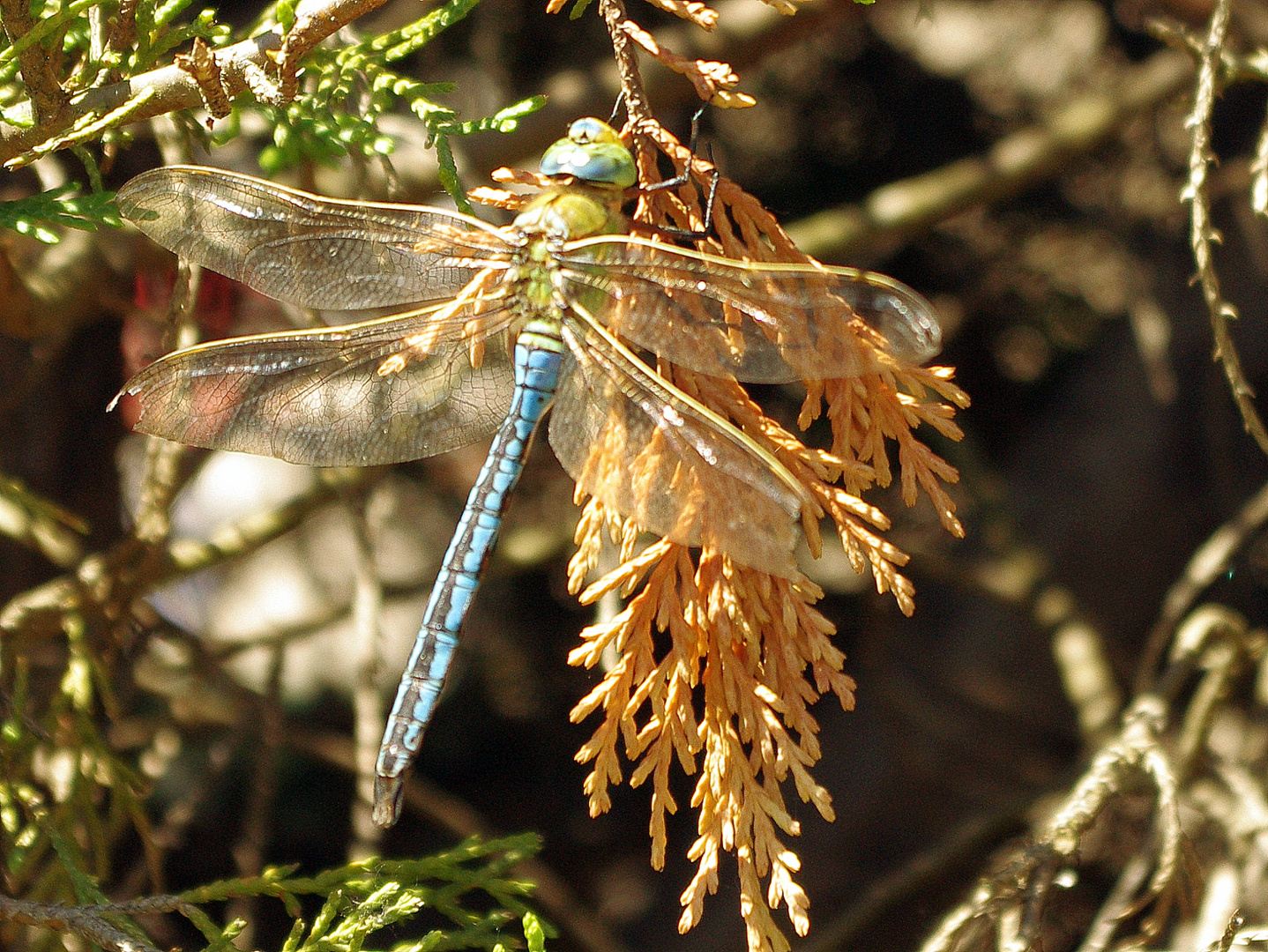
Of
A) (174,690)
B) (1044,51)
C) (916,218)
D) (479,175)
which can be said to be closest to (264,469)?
(174,690)

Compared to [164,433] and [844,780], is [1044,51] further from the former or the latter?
[164,433]

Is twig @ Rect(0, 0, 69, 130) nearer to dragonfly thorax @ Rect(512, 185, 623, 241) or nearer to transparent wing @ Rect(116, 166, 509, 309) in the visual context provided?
transparent wing @ Rect(116, 166, 509, 309)

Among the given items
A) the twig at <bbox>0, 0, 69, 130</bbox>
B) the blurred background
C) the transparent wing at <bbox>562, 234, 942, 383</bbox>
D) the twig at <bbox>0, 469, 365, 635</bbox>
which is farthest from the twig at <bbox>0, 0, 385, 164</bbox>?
the blurred background

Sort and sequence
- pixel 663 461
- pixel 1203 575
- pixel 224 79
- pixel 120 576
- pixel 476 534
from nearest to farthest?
1. pixel 224 79
2. pixel 663 461
3. pixel 476 534
4. pixel 120 576
5. pixel 1203 575

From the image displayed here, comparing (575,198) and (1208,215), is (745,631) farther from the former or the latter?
(1208,215)

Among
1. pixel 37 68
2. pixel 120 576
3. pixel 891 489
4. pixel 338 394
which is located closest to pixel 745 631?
pixel 338 394

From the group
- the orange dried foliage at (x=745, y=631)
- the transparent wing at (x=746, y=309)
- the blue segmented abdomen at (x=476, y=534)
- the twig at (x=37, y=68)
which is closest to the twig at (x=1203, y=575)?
the orange dried foliage at (x=745, y=631)

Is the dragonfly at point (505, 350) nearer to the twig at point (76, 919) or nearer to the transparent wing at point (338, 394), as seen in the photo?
the transparent wing at point (338, 394)
